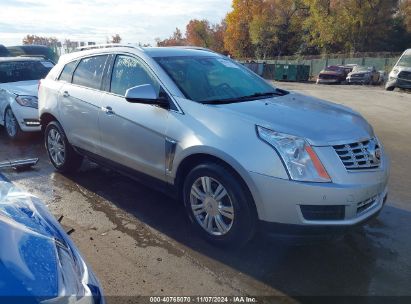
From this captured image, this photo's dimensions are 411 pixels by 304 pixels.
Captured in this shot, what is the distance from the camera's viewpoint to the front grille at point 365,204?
10.5ft

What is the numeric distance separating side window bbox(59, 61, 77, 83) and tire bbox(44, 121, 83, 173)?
0.62m

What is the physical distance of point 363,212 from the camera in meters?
3.26

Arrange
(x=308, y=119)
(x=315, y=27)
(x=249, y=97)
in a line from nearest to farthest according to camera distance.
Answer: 1. (x=308, y=119)
2. (x=249, y=97)
3. (x=315, y=27)

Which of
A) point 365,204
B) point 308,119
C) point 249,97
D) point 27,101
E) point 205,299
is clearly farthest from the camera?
point 27,101

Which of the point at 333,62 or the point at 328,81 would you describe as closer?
the point at 328,81

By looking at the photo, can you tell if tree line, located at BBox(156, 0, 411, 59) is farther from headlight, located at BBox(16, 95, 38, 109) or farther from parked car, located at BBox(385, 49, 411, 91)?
headlight, located at BBox(16, 95, 38, 109)

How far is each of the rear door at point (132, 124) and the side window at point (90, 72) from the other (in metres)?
0.29

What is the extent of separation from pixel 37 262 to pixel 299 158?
A: 78.6 inches

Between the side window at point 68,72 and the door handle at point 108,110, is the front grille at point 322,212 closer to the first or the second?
the door handle at point 108,110

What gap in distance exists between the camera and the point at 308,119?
3.45m

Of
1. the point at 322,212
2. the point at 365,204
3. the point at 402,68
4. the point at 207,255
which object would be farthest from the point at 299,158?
the point at 402,68

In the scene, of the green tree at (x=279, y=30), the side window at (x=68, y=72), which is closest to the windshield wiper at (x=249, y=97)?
the side window at (x=68, y=72)

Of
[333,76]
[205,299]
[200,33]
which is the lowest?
[205,299]

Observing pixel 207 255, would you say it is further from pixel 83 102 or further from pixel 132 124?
pixel 83 102
